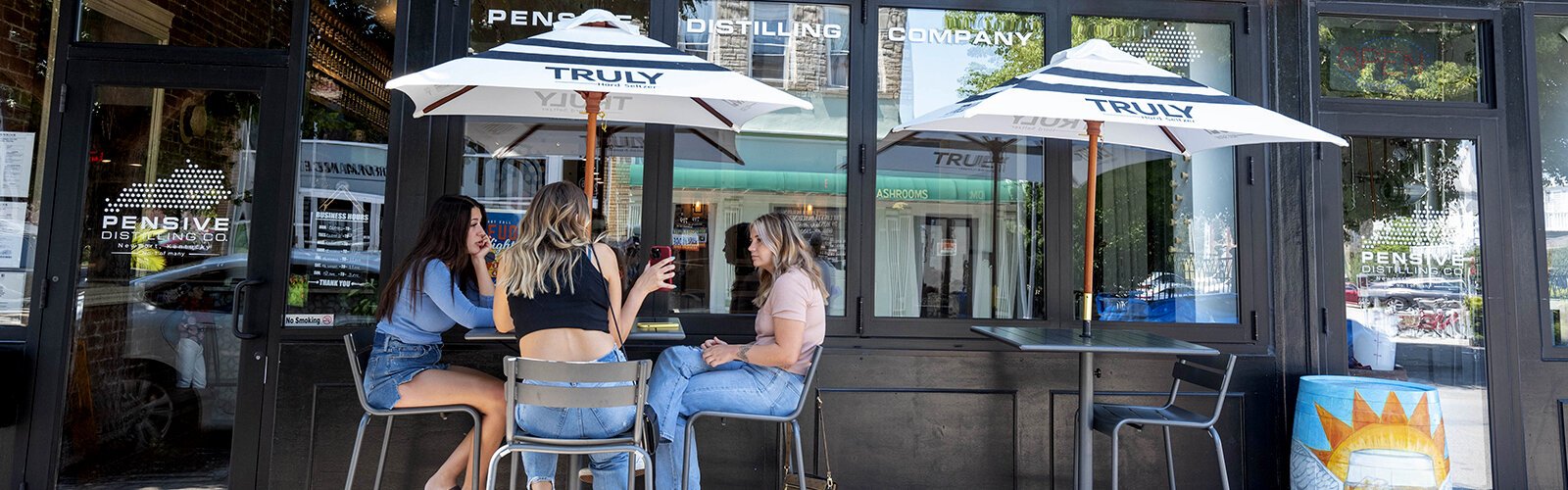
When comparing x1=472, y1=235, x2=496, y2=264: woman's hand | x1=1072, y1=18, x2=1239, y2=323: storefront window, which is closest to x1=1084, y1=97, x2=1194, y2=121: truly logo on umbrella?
x1=1072, y1=18, x2=1239, y2=323: storefront window

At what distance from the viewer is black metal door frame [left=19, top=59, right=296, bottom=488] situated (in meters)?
3.69

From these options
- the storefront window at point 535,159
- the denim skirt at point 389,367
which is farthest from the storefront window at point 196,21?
the denim skirt at point 389,367

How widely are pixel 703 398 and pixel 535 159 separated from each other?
5.14 feet

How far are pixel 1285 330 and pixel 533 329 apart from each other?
3.45m

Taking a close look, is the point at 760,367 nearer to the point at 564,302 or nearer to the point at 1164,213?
the point at 564,302

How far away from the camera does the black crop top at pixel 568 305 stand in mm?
2719

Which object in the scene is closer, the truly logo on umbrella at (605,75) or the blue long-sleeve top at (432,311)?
the truly logo on umbrella at (605,75)

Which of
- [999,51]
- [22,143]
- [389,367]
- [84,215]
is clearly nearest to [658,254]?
[389,367]

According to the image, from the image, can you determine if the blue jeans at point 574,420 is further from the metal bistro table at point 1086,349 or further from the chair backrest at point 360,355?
the metal bistro table at point 1086,349

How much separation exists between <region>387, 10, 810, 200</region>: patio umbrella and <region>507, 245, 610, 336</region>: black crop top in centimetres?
62

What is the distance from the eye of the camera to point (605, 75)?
9.68 feet

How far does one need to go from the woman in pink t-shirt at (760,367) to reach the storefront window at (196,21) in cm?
220

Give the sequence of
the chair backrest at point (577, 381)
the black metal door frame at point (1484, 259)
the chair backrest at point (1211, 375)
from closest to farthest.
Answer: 1. the chair backrest at point (577, 381)
2. the chair backrest at point (1211, 375)
3. the black metal door frame at point (1484, 259)

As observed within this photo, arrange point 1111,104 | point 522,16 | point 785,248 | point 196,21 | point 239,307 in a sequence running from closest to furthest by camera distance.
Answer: point 1111,104 < point 785,248 < point 239,307 < point 196,21 < point 522,16
